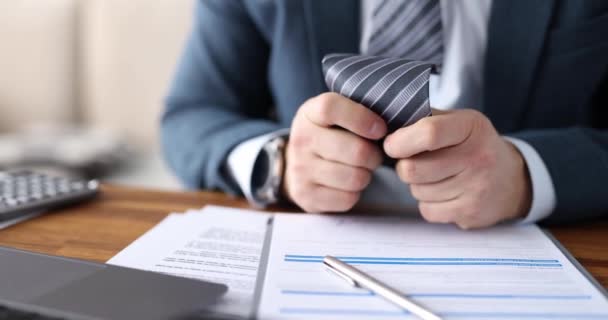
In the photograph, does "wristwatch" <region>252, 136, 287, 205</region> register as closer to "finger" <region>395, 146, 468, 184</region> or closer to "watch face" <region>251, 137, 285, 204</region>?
"watch face" <region>251, 137, 285, 204</region>

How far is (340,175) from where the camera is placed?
41cm

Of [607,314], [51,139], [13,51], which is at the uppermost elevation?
[13,51]

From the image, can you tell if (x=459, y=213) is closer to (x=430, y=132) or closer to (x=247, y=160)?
(x=430, y=132)

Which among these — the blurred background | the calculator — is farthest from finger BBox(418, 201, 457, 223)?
the blurred background

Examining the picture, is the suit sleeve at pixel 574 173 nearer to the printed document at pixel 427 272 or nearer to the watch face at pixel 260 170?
the printed document at pixel 427 272

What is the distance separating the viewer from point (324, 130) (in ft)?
1.32

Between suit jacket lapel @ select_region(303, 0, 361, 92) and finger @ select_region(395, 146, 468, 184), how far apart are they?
25 centimetres

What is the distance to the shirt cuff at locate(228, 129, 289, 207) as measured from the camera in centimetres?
49

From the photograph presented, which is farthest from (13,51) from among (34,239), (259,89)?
(34,239)

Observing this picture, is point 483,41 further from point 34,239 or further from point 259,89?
point 34,239

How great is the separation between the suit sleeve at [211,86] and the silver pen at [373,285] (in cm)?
27

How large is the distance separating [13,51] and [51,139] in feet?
1.09

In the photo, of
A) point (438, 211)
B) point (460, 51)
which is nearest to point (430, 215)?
point (438, 211)

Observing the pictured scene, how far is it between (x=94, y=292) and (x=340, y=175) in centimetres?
21
